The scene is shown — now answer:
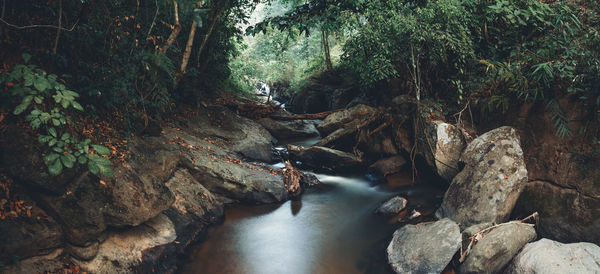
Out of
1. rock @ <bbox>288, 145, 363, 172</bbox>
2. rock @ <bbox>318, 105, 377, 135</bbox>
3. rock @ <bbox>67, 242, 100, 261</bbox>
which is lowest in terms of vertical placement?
rock @ <bbox>67, 242, 100, 261</bbox>

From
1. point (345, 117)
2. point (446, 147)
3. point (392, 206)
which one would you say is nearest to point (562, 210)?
point (446, 147)

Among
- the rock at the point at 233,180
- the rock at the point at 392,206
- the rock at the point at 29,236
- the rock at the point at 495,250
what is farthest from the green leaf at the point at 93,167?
the rock at the point at 392,206

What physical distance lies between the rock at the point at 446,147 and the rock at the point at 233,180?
3.56 metres

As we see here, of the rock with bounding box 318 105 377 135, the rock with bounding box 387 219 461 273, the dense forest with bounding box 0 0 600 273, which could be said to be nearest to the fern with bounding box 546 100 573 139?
the dense forest with bounding box 0 0 600 273

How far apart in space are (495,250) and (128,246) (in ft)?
16.4

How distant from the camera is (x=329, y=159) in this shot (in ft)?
29.2

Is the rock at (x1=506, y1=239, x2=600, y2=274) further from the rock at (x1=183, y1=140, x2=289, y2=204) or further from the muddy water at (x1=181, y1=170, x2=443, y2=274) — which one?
the rock at (x1=183, y1=140, x2=289, y2=204)

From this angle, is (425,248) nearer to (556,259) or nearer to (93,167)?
(556,259)

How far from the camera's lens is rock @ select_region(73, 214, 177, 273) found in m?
3.72

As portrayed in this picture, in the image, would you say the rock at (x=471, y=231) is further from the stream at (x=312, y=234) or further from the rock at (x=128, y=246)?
the rock at (x=128, y=246)

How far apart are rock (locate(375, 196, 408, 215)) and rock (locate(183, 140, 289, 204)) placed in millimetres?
2174

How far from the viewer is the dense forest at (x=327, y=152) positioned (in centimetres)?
347

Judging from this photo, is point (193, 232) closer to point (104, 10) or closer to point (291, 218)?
point (291, 218)

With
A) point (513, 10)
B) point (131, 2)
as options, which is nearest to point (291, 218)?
point (131, 2)
